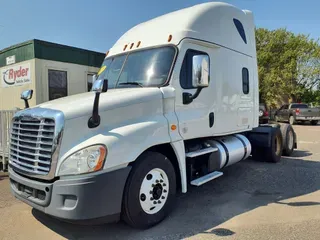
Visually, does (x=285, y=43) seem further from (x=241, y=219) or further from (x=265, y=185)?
(x=241, y=219)

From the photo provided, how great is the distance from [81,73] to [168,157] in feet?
30.1

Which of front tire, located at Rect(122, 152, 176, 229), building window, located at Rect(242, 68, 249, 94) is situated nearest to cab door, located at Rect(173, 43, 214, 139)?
front tire, located at Rect(122, 152, 176, 229)

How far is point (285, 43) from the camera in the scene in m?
28.3

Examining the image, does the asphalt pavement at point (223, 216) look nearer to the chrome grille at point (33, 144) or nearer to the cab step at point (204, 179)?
the cab step at point (204, 179)

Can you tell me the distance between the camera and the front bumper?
3.17m

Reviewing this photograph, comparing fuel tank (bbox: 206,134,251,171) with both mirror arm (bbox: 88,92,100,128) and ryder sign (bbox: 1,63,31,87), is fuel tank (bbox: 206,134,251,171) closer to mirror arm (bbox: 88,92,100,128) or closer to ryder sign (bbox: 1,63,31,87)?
mirror arm (bbox: 88,92,100,128)

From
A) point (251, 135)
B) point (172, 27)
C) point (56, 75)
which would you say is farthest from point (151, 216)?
point (56, 75)

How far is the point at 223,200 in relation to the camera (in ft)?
16.2

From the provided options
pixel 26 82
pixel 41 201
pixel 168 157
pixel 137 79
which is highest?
pixel 26 82

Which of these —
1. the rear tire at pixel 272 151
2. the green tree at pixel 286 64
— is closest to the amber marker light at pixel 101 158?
the rear tire at pixel 272 151

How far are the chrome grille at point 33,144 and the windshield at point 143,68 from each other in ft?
4.98

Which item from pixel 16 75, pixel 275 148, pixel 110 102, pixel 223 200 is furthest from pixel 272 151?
pixel 16 75

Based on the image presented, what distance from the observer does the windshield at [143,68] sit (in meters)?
4.33

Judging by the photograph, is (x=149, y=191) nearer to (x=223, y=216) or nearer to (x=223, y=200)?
(x=223, y=216)
